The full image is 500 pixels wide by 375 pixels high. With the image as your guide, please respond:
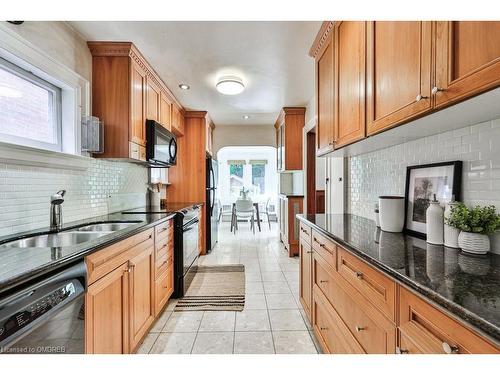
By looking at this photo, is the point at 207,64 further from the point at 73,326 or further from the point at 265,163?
the point at 265,163

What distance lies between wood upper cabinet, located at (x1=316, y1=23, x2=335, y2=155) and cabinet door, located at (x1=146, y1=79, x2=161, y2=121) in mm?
1762

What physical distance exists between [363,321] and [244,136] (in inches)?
189

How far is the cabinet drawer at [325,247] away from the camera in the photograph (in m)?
1.46

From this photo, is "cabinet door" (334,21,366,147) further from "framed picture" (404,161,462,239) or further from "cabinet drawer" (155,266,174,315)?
"cabinet drawer" (155,266,174,315)

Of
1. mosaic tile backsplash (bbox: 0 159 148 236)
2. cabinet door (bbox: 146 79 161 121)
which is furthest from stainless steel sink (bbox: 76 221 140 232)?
cabinet door (bbox: 146 79 161 121)

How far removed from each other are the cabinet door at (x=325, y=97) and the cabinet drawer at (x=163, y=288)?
5.91ft

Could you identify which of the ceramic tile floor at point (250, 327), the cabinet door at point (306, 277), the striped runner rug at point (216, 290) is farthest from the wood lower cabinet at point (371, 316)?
the striped runner rug at point (216, 290)

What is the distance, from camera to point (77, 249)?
113 centimetres

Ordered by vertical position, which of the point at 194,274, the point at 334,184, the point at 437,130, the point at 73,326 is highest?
the point at 437,130

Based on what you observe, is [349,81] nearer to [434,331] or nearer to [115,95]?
[434,331]

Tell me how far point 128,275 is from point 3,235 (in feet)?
2.31

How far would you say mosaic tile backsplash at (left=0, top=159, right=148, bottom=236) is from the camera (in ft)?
4.92

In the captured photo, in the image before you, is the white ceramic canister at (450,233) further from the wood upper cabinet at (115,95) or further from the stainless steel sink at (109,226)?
the wood upper cabinet at (115,95)
